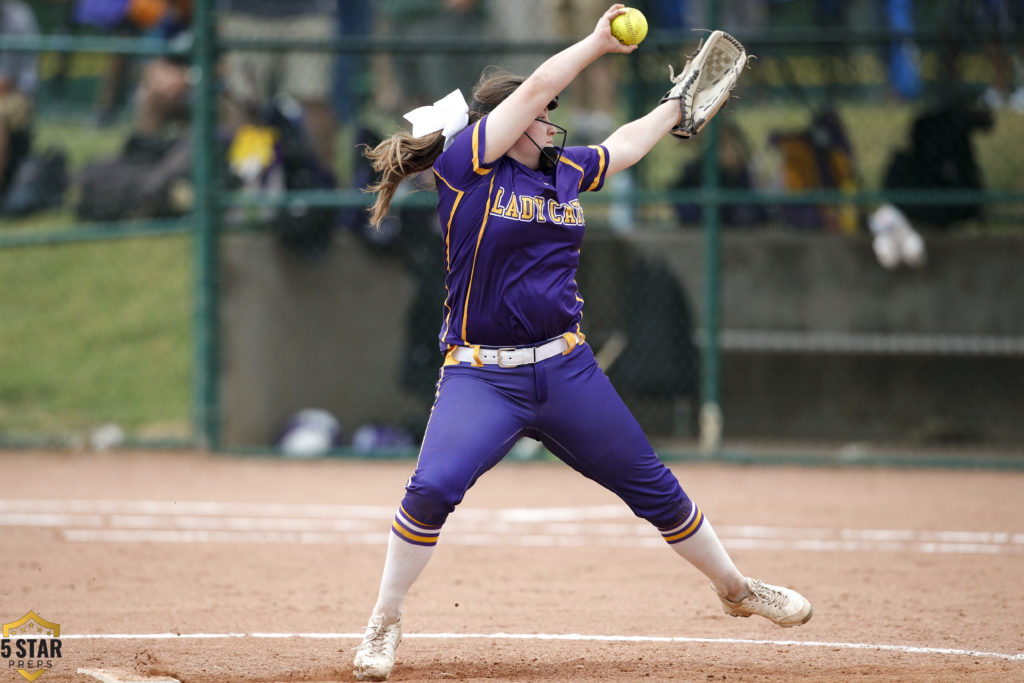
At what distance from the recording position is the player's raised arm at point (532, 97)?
13.8ft

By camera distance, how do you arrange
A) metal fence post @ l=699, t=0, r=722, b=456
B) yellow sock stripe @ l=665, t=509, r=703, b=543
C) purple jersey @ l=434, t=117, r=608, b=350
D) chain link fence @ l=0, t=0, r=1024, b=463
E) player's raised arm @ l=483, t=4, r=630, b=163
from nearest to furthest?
player's raised arm @ l=483, t=4, r=630, b=163
purple jersey @ l=434, t=117, r=608, b=350
yellow sock stripe @ l=665, t=509, r=703, b=543
metal fence post @ l=699, t=0, r=722, b=456
chain link fence @ l=0, t=0, r=1024, b=463

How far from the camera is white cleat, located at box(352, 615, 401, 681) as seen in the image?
423cm

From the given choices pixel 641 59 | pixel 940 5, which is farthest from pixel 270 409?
pixel 940 5

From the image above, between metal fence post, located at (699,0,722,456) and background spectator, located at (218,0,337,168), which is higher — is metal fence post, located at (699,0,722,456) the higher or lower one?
the lower one

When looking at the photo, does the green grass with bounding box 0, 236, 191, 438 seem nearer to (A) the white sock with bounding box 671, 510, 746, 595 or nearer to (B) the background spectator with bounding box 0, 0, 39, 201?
(B) the background spectator with bounding box 0, 0, 39, 201

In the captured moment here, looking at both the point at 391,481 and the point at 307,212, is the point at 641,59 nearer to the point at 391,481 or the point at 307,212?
the point at 307,212

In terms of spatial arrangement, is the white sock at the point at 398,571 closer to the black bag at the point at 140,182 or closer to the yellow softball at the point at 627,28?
the yellow softball at the point at 627,28

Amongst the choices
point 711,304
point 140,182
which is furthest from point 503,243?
point 140,182

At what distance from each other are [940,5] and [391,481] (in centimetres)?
585

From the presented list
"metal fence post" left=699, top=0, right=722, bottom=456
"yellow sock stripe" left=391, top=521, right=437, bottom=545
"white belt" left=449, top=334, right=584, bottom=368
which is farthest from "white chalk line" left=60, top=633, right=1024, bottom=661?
"metal fence post" left=699, top=0, right=722, bottom=456

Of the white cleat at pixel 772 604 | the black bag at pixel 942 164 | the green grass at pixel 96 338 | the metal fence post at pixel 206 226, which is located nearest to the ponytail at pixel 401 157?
the white cleat at pixel 772 604

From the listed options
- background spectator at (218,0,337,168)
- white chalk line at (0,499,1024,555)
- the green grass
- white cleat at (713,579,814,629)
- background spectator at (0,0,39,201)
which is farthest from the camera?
background spectator at (0,0,39,201)

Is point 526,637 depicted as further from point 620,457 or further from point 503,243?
point 503,243

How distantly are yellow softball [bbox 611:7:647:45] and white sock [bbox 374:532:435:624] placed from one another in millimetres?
1802
